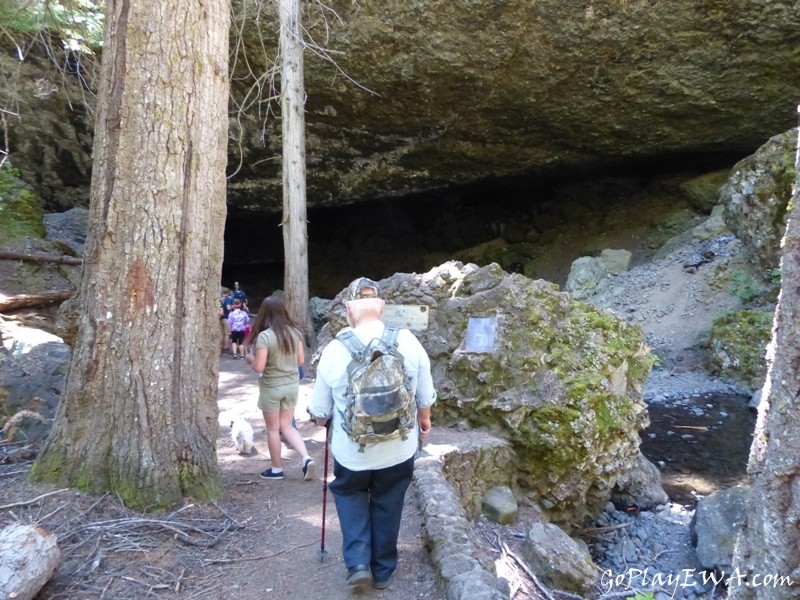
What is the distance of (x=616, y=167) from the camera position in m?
17.2

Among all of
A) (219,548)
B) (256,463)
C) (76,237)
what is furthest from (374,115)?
(219,548)

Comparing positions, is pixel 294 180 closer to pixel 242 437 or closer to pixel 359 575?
pixel 242 437

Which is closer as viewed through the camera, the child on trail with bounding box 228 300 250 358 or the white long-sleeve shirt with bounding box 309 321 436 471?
the white long-sleeve shirt with bounding box 309 321 436 471

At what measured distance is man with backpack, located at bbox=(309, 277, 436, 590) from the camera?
2.49 meters

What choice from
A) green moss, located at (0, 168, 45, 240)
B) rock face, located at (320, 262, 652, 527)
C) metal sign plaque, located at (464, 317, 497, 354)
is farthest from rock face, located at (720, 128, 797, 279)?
green moss, located at (0, 168, 45, 240)

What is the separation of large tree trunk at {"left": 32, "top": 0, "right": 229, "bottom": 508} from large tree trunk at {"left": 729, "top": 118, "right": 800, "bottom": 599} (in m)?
2.97

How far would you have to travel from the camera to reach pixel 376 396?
97.1 inches

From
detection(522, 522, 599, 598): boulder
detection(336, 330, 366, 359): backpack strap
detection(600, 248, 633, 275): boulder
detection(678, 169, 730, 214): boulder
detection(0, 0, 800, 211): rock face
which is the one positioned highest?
detection(0, 0, 800, 211): rock face

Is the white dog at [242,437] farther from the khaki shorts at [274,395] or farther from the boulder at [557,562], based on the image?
the boulder at [557,562]

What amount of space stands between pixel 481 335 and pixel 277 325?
6.47ft

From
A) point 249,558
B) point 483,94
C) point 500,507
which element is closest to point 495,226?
point 483,94

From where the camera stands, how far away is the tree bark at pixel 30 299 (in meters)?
7.28

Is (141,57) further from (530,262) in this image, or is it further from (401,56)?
(530,262)
